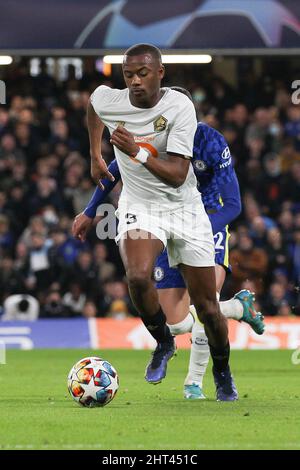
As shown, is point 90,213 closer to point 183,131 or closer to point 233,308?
point 183,131

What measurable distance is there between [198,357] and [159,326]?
1.64 ft

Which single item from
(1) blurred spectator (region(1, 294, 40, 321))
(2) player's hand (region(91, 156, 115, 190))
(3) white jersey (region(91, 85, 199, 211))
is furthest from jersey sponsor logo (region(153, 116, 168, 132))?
(1) blurred spectator (region(1, 294, 40, 321))

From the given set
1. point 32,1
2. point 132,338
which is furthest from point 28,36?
point 132,338

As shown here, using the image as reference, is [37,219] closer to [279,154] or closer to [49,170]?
[49,170]

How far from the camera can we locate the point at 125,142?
7617mm

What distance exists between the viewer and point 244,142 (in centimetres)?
1952

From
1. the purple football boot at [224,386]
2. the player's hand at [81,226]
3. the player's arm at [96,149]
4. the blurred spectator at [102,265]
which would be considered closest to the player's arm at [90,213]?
the player's hand at [81,226]

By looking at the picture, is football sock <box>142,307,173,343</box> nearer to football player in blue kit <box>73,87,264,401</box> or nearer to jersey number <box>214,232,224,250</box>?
football player in blue kit <box>73,87,264,401</box>

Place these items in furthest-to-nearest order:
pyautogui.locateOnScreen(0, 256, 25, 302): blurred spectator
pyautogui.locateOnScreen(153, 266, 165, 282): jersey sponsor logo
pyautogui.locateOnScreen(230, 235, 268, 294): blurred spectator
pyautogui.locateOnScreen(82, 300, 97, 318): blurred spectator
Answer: pyautogui.locateOnScreen(0, 256, 25, 302): blurred spectator → pyautogui.locateOnScreen(82, 300, 97, 318): blurred spectator → pyautogui.locateOnScreen(230, 235, 268, 294): blurred spectator → pyautogui.locateOnScreen(153, 266, 165, 282): jersey sponsor logo

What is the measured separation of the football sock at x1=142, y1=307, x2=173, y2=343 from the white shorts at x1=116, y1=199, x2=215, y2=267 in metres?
0.38

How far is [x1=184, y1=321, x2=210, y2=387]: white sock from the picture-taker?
8578 mm

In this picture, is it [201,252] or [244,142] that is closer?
[201,252]
